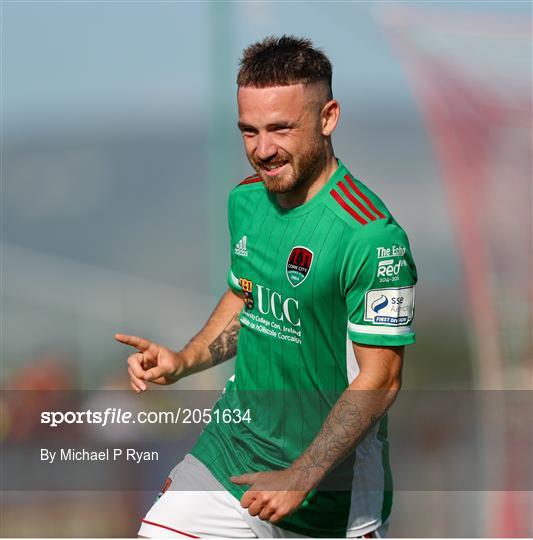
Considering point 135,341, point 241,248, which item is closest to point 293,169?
point 241,248

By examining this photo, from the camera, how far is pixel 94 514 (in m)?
5.41

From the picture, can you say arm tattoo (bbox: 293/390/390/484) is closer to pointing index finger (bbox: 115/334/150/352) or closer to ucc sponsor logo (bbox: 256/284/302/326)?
ucc sponsor logo (bbox: 256/284/302/326)

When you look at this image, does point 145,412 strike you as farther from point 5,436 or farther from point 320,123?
point 320,123

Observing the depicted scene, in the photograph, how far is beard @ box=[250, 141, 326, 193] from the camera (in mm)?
3318

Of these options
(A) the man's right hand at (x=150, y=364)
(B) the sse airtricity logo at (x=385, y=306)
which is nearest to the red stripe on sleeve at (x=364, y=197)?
(B) the sse airtricity logo at (x=385, y=306)

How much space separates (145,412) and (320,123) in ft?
5.77

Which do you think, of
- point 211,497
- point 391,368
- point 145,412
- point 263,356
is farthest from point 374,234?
point 145,412

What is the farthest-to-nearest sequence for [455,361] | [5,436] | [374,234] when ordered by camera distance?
1. [455,361]
2. [5,436]
3. [374,234]

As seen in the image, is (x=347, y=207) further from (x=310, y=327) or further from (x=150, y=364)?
(x=150, y=364)

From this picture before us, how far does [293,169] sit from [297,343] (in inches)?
23.1

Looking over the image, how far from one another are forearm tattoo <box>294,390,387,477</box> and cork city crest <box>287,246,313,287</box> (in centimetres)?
43

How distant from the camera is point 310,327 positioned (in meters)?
3.40

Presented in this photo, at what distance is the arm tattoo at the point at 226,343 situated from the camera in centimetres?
381

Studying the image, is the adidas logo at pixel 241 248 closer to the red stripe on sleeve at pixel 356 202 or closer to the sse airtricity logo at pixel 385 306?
the red stripe on sleeve at pixel 356 202
